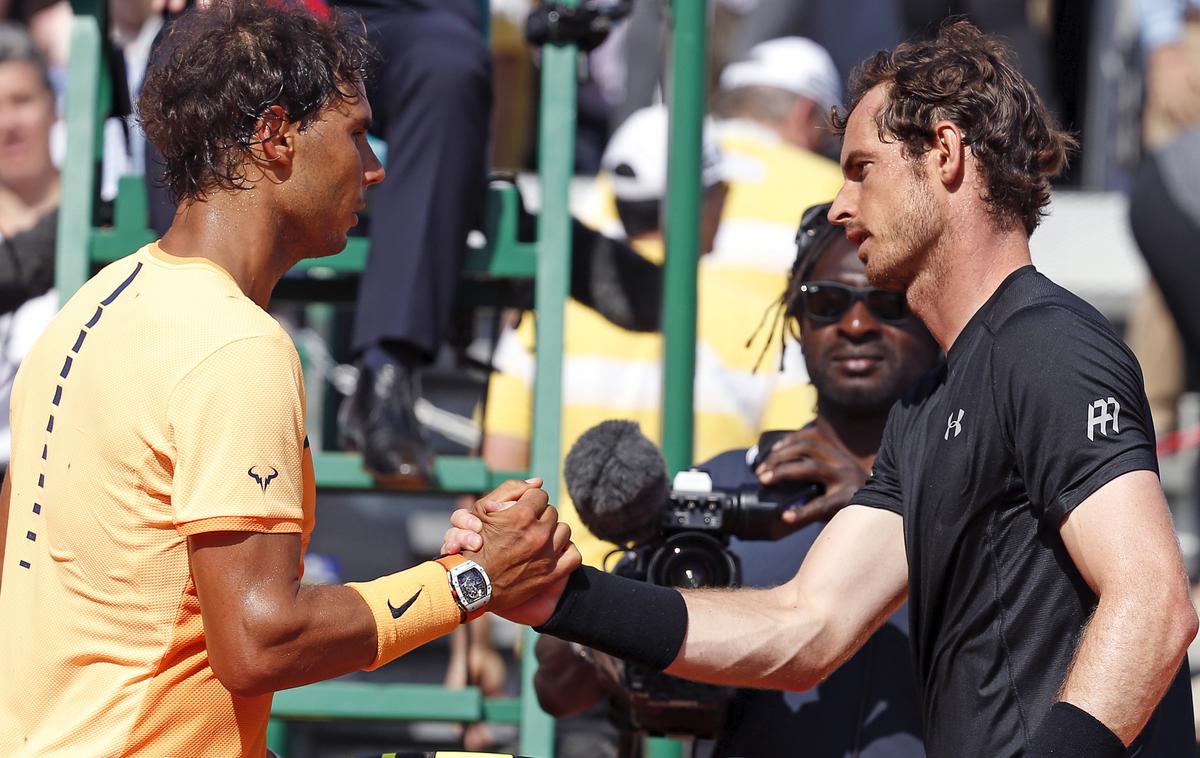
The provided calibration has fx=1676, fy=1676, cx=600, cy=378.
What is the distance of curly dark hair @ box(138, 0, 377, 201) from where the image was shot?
251cm

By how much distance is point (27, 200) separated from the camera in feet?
17.2

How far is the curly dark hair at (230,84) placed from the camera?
2.51m

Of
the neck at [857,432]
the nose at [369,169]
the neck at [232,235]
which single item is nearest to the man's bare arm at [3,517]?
the neck at [232,235]

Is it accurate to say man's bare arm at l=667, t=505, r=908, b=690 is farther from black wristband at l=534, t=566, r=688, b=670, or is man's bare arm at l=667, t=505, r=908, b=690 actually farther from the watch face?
the watch face

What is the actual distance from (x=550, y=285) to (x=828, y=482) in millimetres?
988

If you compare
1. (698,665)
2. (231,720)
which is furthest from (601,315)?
(231,720)

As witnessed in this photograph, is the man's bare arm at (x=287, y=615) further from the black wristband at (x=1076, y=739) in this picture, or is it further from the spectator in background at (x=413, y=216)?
the spectator in background at (x=413, y=216)

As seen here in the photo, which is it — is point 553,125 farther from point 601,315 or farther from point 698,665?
point 698,665

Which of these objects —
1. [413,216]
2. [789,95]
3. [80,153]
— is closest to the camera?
[413,216]

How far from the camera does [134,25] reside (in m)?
6.20

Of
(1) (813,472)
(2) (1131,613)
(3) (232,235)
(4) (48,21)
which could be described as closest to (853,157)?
(1) (813,472)

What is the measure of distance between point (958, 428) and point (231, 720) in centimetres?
119

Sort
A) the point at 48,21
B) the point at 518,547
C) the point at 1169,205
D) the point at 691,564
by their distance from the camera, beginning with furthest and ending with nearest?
1. the point at 48,21
2. the point at 1169,205
3. the point at 691,564
4. the point at 518,547

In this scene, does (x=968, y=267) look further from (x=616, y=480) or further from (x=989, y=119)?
(x=616, y=480)
